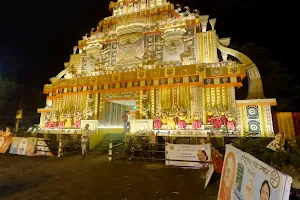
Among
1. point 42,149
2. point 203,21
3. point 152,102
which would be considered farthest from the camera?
point 203,21

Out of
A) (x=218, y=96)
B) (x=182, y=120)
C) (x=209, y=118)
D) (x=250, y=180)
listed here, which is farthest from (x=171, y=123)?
(x=250, y=180)

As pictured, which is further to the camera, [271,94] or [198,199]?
[271,94]

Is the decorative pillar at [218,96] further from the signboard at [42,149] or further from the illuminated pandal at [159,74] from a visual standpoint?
the signboard at [42,149]

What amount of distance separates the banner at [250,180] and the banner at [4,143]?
40.5ft

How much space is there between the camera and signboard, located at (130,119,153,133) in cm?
1222

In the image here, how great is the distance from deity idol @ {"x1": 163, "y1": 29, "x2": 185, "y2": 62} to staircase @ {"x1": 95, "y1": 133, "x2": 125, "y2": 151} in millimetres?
7726

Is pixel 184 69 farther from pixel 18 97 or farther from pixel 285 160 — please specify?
pixel 18 97

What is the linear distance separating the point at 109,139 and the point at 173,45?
9699 millimetres

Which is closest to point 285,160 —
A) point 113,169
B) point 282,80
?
point 113,169

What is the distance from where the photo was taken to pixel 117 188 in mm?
4570

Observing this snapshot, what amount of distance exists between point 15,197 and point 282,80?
72.6 feet

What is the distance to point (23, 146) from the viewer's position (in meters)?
9.77

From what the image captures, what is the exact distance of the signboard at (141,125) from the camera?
40.1 feet

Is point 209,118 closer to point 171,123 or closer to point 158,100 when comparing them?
point 171,123
